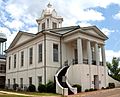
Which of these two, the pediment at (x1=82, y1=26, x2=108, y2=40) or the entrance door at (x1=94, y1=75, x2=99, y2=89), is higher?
the pediment at (x1=82, y1=26, x2=108, y2=40)

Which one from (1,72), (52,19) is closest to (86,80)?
(52,19)

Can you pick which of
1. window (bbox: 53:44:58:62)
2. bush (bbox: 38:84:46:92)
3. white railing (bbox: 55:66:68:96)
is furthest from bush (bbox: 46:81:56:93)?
window (bbox: 53:44:58:62)

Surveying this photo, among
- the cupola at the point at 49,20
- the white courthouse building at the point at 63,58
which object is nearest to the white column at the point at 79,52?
the white courthouse building at the point at 63,58

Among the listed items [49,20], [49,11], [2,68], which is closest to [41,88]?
[49,20]

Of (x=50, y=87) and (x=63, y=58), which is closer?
(x=50, y=87)

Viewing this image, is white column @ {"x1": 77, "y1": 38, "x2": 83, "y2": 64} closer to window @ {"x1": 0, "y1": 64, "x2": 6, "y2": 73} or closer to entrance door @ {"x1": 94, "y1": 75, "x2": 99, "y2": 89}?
entrance door @ {"x1": 94, "y1": 75, "x2": 99, "y2": 89}

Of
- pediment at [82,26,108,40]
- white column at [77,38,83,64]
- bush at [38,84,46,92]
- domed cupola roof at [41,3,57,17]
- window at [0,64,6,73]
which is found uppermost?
domed cupola roof at [41,3,57,17]

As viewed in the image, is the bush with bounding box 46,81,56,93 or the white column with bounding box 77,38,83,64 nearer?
the bush with bounding box 46,81,56,93

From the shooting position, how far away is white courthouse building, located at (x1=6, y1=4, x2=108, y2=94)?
101 ft

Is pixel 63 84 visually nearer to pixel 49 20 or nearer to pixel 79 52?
pixel 79 52

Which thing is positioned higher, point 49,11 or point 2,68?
point 49,11

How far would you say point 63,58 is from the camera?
1330 inches

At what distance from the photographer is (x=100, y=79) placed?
33.5m

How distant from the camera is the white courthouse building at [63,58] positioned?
30.9 meters
